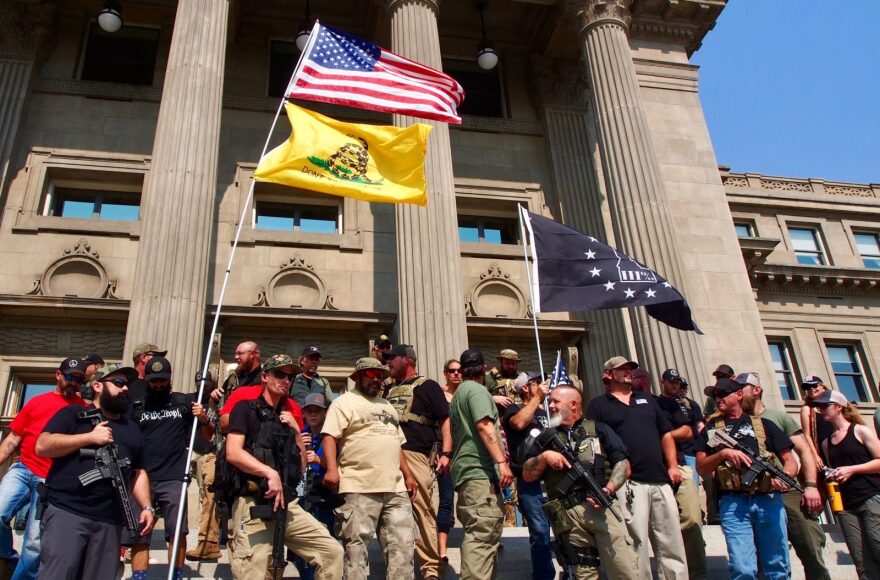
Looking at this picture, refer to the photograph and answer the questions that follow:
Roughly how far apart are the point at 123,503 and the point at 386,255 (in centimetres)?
1156

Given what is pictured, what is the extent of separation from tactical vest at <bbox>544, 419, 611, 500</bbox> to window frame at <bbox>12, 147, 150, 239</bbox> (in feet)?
39.4

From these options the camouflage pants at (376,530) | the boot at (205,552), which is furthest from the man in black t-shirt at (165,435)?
the camouflage pants at (376,530)

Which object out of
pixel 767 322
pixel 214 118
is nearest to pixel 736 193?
pixel 767 322

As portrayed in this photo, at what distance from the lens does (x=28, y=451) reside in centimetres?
679

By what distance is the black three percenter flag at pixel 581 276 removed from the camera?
10023 millimetres

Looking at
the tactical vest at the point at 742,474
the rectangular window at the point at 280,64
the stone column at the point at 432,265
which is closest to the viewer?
the tactical vest at the point at 742,474

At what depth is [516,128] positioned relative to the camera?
19359 millimetres

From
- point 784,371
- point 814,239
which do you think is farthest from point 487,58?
point 814,239

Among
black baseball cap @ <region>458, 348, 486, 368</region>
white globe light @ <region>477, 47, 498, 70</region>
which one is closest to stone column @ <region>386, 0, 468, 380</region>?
white globe light @ <region>477, 47, 498, 70</region>

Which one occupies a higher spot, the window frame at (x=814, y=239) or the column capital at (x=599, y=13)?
the column capital at (x=599, y=13)

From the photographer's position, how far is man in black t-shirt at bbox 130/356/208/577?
22.6 feet

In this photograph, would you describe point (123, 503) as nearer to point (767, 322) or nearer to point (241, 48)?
point (241, 48)

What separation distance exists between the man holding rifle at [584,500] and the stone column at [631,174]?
7.76m

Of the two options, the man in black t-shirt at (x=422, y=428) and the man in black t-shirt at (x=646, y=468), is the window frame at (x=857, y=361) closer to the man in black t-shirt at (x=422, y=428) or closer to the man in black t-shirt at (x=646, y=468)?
the man in black t-shirt at (x=646, y=468)
